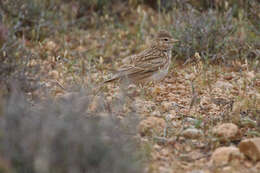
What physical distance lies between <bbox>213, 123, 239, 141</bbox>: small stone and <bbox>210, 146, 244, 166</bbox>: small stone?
A: 34 centimetres

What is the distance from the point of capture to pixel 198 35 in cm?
648

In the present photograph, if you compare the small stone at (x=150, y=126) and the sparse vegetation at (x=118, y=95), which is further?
the small stone at (x=150, y=126)

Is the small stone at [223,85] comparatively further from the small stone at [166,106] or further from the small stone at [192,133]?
the small stone at [192,133]

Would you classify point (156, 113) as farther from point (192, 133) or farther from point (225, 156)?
point (225, 156)

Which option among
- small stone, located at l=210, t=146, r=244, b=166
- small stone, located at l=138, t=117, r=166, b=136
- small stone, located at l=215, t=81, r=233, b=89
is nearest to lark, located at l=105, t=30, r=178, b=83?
small stone, located at l=215, t=81, r=233, b=89

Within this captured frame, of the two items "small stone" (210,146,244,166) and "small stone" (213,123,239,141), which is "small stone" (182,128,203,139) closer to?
"small stone" (213,123,239,141)

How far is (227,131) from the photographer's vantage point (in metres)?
3.68

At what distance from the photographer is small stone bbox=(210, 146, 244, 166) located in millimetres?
3287

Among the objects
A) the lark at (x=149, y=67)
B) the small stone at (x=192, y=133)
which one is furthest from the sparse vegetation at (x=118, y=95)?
the lark at (x=149, y=67)

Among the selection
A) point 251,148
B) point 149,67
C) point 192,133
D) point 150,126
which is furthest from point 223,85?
point 251,148

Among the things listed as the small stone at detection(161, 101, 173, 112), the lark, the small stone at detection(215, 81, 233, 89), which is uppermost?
the lark

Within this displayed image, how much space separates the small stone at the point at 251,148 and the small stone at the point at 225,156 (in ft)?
0.22

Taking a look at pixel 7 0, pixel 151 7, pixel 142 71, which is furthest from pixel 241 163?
pixel 151 7

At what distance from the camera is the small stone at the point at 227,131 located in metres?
3.68
